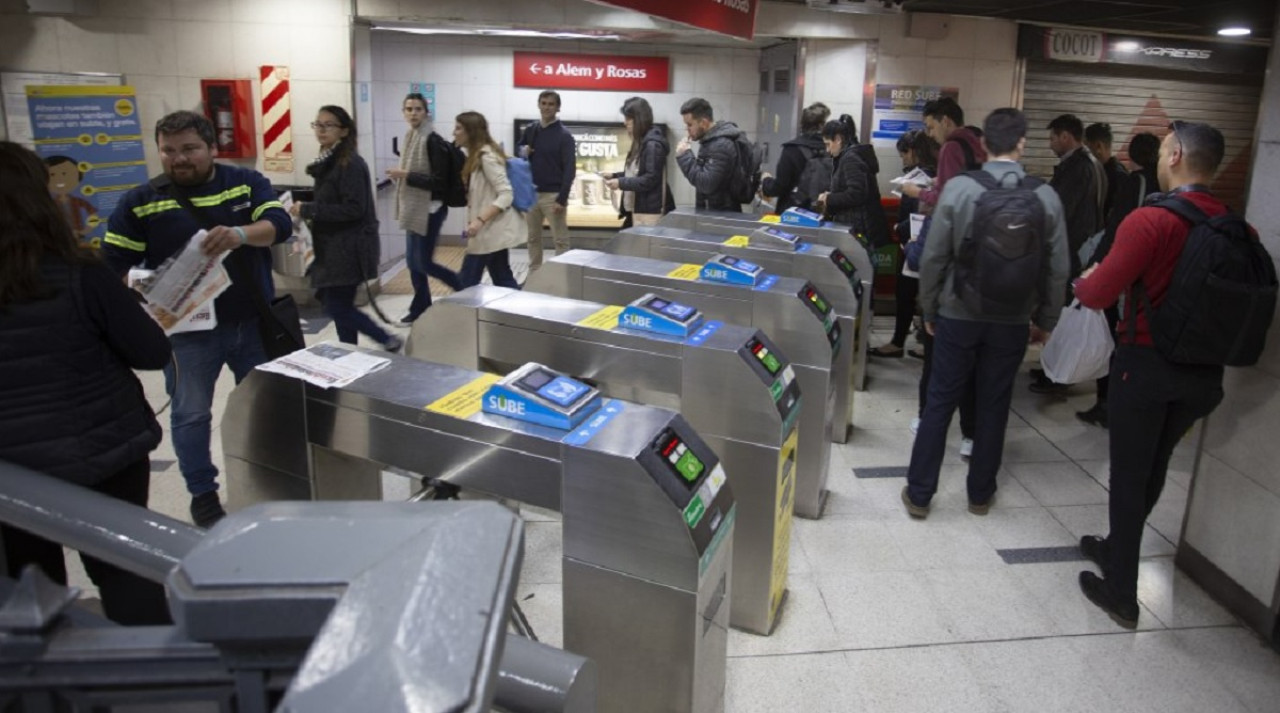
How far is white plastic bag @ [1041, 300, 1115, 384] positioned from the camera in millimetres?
4645

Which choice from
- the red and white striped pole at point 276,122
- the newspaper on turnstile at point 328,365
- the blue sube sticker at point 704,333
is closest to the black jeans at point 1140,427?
the blue sube sticker at point 704,333

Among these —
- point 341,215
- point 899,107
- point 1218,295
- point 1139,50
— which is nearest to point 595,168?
point 899,107

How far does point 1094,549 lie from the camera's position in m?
3.60

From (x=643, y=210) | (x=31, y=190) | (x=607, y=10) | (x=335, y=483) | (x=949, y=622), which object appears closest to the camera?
(x=31, y=190)

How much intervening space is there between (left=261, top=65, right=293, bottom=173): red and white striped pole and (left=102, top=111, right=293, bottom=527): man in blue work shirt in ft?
11.8

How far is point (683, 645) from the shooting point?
2176 mm

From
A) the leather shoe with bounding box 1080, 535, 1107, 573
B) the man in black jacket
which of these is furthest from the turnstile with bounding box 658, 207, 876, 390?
the leather shoe with bounding box 1080, 535, 1107, 573

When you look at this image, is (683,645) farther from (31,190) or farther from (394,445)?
(31,190)

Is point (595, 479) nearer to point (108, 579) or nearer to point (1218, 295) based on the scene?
point (108, 579)

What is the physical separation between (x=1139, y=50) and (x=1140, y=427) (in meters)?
6.73

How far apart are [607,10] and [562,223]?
1692mm

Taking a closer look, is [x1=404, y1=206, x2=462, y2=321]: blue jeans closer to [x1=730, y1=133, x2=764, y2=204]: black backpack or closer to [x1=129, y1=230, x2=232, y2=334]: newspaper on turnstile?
[x1=730, y1=133, x2=764, y2=204]: black backpack

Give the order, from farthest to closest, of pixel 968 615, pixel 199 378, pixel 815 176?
pixel 815 176 < pixel 199 378 < pixel 968 615

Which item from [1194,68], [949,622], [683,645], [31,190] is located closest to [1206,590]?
[949,622]
